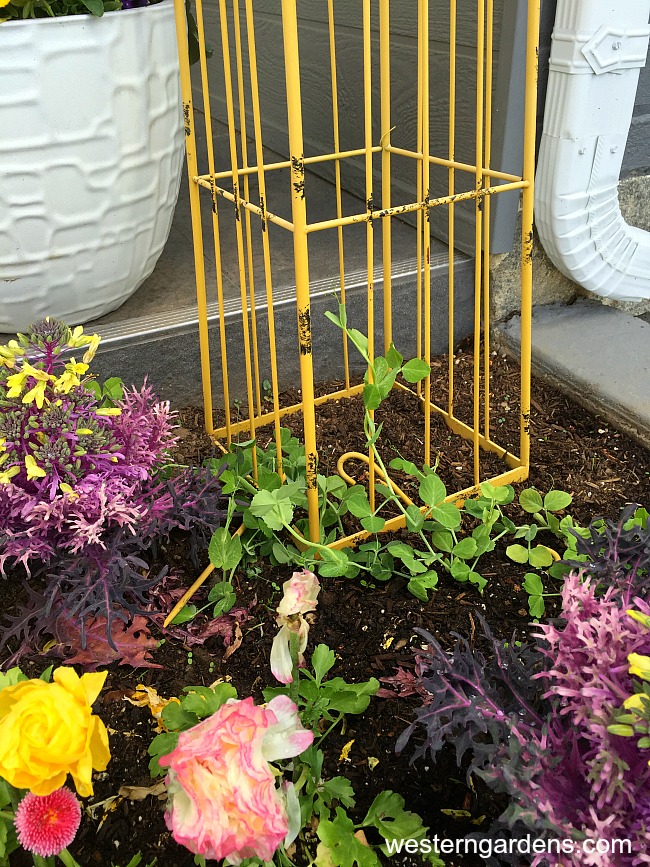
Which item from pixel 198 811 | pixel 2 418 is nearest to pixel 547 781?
pixel 198 811

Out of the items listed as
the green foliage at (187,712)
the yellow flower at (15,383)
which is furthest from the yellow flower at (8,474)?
the green foliage at (187,712)

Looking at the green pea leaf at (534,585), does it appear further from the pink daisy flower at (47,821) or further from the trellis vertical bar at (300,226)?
the pink daisy flower at (47,821)

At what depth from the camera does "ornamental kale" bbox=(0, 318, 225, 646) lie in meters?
1.16

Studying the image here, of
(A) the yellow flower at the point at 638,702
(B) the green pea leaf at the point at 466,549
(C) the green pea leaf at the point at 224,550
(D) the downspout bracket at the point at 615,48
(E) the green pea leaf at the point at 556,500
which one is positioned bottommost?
(E) the green pea leaf at the point at 556,500

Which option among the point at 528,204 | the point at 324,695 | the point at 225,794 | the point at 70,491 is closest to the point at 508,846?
the point at 324,695

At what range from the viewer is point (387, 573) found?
1375mm

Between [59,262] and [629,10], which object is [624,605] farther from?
[629,10]

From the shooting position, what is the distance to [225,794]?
2.04ft

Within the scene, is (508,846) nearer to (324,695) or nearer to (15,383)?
(324,695)

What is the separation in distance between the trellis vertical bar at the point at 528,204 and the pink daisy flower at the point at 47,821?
119cm

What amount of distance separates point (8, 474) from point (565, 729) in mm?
840

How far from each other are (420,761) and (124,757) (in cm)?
42

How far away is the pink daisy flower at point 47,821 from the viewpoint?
2.18 feet

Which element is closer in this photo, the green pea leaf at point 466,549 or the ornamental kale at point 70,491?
the ornamental kale at point 70,491
